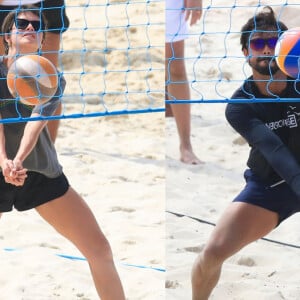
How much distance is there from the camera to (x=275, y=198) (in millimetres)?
3078

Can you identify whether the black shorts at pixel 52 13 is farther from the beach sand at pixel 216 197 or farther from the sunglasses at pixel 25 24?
the sunglasses at pixel 25 24

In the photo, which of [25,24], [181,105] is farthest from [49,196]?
[181,105]

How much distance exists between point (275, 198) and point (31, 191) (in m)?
0.84

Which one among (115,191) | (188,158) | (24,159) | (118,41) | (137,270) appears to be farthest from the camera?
(118,41)

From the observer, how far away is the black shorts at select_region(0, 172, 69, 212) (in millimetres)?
3010

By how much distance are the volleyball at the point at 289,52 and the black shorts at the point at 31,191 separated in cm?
87

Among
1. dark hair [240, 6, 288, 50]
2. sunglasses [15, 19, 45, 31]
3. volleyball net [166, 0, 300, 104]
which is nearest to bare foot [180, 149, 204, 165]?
volleyball net [166, 0, 300, 104]

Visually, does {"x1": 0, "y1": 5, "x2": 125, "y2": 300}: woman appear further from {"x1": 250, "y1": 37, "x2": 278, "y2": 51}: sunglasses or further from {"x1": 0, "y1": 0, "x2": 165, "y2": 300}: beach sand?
{"x1": 250, "y1": 37, "x2": 278, "y2": 51}: sunglasses

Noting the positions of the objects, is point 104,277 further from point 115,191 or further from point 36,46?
point 115,191

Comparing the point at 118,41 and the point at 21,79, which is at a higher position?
the point at 21,79

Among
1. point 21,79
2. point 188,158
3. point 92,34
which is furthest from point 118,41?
point 21,79

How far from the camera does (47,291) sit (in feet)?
A: 11.9

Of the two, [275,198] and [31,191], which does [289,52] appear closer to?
[275,198]

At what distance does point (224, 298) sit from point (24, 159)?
1066mm
